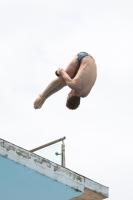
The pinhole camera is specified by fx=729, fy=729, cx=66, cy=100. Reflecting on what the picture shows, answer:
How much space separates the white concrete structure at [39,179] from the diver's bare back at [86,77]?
95.3 inches

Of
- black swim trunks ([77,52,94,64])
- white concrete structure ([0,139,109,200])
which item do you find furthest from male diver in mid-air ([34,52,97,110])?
white concrete structure ([0,139,109,200])

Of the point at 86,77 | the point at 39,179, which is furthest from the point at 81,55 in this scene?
the point at 39,179

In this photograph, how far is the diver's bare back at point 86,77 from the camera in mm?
12146

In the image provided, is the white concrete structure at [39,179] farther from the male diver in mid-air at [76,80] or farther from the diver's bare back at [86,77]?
the diver's bare back at [86,77]

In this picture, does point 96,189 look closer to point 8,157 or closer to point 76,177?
point 76,177

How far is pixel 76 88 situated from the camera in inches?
478

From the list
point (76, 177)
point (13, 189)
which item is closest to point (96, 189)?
point (76, 177)

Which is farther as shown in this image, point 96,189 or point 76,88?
point 96,189

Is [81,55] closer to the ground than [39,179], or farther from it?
farther from it

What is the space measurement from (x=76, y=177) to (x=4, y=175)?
5.44 ft

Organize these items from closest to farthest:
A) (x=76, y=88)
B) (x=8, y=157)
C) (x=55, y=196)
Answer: (x=76, y=88) < (x=8, y=157) < (x=55, y=196)

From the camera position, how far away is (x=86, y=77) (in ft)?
39.9

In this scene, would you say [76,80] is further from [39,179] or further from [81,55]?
[39,179]

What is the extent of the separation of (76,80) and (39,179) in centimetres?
306
